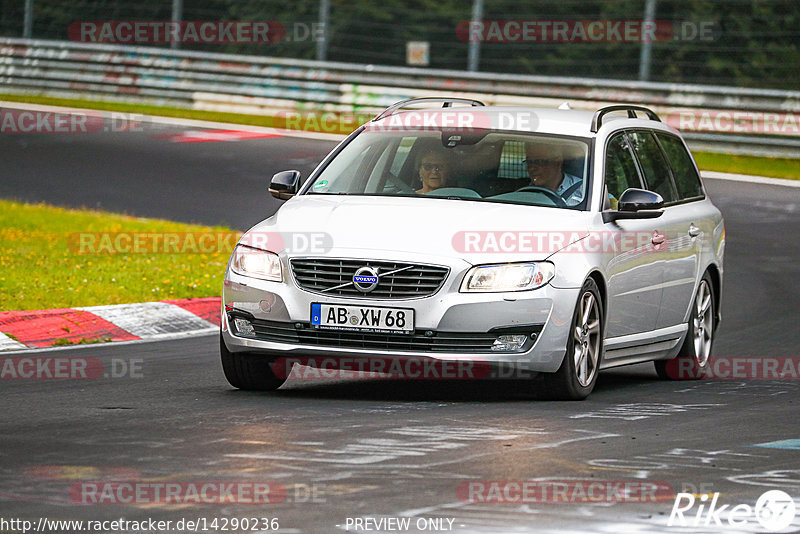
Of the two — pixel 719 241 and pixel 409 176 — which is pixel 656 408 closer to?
pixel 409 176

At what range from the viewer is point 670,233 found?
10.7m

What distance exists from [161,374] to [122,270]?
4.36 metres

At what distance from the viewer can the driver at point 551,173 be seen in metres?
9.96

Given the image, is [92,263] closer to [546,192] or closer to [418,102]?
[418,102]

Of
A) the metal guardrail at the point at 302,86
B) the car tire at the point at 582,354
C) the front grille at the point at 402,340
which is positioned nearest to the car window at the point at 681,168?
the car tire at the point at 582,354

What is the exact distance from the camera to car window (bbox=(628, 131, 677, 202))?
10953 mm

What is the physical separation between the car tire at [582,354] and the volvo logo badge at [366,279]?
110 centimetres

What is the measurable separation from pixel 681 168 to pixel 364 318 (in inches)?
140

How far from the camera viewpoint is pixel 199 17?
110 ft

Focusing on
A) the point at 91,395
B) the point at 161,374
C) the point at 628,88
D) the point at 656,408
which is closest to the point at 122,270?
the point at 161,374

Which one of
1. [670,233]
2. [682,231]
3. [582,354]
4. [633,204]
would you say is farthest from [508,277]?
[682,231]

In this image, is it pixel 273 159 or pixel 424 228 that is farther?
pixel 273 159

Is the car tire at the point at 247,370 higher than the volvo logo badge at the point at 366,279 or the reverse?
the reverse

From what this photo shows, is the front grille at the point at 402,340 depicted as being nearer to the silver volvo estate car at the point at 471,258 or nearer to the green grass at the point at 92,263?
the silver volvo estate car at the point at 471,258
